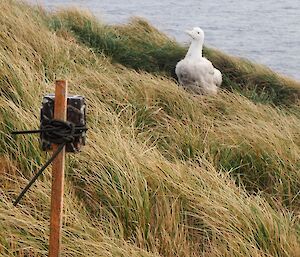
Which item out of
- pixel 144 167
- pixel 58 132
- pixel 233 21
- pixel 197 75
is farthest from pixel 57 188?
pixel 233 21

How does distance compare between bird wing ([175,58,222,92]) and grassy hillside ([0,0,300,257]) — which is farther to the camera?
bird wing ([175,58,222,92])

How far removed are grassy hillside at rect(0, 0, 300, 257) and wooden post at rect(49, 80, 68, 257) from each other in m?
0.26

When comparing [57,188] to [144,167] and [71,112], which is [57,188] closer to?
[71,112]

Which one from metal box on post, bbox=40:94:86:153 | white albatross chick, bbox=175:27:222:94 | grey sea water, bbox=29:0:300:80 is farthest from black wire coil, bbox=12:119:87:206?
grey sea water, bbox=29:0:300:80

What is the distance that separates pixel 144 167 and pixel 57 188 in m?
1.27

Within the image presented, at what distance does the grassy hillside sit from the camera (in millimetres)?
2855

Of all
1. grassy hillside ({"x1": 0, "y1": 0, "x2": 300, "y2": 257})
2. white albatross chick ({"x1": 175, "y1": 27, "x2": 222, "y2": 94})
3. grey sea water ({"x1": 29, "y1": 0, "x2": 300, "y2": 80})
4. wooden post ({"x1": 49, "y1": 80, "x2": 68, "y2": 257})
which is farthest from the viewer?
grey sea water ({"x1": 29, "y1": 0, "x2": 300, "y2": 80})

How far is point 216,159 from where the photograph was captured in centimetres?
427

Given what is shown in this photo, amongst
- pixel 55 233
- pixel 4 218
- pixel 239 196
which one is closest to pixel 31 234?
pixel 4 218

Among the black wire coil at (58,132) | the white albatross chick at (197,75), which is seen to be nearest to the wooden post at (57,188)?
the black wire coil at (58,132)

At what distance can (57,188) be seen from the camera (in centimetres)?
225

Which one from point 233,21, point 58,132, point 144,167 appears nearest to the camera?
point 58,132

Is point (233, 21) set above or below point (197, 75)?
below

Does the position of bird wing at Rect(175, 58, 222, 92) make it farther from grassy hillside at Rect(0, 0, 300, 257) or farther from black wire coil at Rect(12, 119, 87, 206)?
black wire coil at Rect(12, 119, 87, 206)
